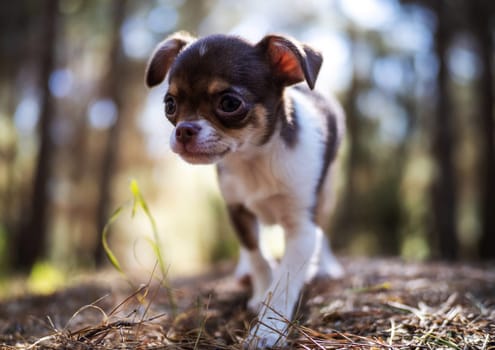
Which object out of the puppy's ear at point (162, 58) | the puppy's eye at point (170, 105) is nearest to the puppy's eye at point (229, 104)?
the puppy's eye at point (170, 105)

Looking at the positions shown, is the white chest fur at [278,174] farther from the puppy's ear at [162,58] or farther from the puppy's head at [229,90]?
the puppy's ear at [162,58]

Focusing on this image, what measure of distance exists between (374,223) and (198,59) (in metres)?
11.3

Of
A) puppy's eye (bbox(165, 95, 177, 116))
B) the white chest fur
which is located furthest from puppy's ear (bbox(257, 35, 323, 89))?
puppy's eye (bbox(165, 95, 177, 116))

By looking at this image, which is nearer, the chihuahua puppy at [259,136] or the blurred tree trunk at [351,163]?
the chihuahua puppy at [259,136]

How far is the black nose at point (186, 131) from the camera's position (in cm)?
249

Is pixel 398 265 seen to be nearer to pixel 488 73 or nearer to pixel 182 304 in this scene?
pixel 182 304

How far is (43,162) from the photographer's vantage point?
9.12 m

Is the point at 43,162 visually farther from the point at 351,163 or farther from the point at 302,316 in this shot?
the point at 351,163

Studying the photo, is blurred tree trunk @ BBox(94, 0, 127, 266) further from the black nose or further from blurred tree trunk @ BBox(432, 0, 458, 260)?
the black nose

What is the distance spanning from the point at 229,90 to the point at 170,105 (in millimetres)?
388

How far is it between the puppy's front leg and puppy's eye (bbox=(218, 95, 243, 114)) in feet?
2.85

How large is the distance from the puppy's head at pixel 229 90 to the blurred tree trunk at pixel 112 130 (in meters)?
7.96

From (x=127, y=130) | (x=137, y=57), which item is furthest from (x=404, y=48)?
(x=127, y=130)

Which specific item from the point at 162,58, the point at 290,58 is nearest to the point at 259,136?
the point at 290,58
